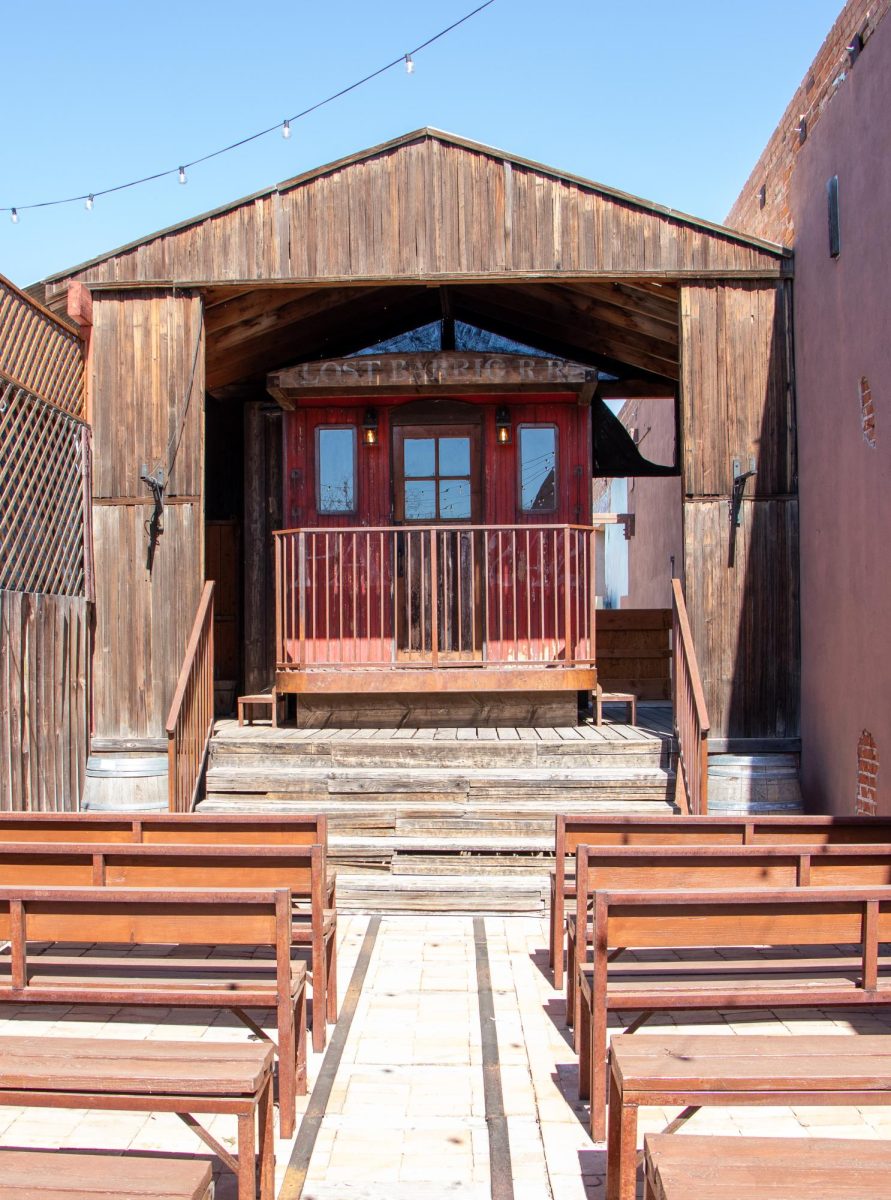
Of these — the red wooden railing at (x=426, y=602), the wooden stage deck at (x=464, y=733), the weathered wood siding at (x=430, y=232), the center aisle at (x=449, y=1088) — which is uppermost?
the weathered wood siding at (x=430, y=232)

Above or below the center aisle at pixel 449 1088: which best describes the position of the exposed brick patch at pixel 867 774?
above

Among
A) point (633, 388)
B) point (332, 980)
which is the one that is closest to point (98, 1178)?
point (332, 980)

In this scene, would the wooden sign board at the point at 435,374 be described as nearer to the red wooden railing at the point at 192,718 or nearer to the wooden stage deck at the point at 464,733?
the red wooden railing at the point at 192,718

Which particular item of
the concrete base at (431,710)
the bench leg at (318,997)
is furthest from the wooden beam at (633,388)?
the bench leg at (318,997)

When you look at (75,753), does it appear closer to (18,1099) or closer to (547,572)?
(547,572)

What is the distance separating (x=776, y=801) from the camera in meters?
7.56

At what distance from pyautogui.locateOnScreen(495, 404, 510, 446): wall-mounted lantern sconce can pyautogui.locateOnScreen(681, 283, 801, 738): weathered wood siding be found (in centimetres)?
215

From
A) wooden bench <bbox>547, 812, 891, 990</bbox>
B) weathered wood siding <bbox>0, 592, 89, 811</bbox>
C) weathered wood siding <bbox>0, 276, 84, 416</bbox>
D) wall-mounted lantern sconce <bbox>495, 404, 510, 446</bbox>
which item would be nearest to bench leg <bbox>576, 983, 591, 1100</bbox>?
wooden bench <bbox>547, 812, 891, 990</bbox>

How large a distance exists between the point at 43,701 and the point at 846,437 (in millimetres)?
5466

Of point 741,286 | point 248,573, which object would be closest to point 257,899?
point 741,286

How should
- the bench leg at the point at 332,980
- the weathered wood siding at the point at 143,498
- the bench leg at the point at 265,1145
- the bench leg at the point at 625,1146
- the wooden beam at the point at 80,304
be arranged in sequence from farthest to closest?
the weathered wood siding at the point at 143,498
the wooden beam at the point at 80,304
the bench leg at the point at 332,980
the bench leg at the point at 265,1145
the bench leg at the point at 625,1146

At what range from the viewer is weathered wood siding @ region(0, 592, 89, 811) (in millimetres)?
6352

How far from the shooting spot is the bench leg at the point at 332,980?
179 inches

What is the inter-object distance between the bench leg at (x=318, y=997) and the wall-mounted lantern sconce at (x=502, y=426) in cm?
617
